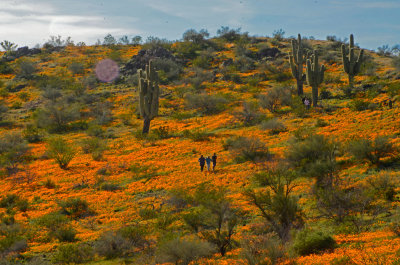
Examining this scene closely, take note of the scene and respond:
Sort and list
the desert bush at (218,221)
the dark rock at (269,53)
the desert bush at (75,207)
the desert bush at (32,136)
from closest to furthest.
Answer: the desert bush at (218,221) → the desert bush at (75,207) → the desert bush at (32,136) → the dark rock at (269,53)

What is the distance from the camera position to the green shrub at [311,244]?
370 inches

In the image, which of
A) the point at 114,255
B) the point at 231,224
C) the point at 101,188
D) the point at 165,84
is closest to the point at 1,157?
the point at 101,188

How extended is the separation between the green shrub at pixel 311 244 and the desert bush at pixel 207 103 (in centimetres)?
2878

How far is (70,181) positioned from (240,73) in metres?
40.2

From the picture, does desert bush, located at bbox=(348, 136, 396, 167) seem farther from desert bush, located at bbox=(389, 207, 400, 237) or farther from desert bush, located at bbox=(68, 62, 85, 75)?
desert bush, located at bbox=(68, 62, 85, 75)

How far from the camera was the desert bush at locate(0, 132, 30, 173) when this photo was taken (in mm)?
25984

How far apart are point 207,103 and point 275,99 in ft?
29.2

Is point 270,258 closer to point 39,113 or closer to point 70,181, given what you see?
point 70,181

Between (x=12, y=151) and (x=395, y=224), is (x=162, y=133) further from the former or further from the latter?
(x=395, y=224)

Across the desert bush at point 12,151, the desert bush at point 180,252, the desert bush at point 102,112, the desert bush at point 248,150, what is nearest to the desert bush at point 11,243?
the desert bush at point 180,252

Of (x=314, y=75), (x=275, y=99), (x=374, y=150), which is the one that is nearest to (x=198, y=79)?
(x=275, y=99)

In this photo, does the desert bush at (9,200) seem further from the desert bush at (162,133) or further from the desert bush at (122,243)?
the desert bush at (162,133)

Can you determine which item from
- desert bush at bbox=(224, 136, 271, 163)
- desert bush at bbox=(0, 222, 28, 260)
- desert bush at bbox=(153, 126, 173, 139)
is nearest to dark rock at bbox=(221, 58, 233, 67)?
desert bush at bbox=(153, 126, 173, 139)

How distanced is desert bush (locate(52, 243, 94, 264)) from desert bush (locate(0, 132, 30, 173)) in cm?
1692
